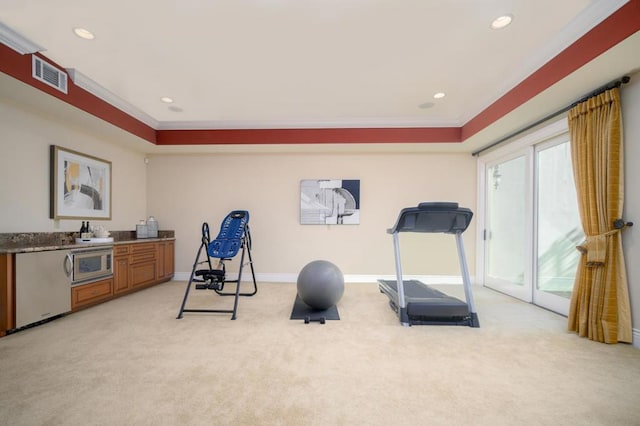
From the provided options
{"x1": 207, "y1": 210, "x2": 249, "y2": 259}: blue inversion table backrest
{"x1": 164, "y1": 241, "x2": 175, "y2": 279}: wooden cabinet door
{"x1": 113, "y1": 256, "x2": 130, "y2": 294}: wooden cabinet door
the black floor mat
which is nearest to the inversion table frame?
{"x1": 207, "y1": 210, "x2": 249, "y2": 259}: blue inversion table backrest

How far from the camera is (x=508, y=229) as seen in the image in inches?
176

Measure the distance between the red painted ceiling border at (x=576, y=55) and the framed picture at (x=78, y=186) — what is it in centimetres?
612

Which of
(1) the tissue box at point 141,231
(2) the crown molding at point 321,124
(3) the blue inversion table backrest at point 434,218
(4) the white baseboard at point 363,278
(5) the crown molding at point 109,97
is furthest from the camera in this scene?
(4) the white baseboard at point 363,278

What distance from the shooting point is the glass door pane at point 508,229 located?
13.4 feet

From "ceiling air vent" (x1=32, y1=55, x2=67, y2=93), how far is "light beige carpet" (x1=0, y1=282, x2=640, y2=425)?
8.93 feet

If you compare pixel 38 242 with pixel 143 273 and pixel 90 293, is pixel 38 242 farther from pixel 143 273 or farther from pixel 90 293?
pixel 143 273

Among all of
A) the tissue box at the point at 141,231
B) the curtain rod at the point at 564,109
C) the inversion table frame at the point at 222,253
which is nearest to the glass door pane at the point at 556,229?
the curtain rod at the point at 564,109

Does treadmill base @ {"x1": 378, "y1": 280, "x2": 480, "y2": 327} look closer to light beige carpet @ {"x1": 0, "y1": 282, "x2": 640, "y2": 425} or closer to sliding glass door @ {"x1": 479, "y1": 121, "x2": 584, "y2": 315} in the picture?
light beige carpet @ {"x1": 0, "y1": 282, "x2": 640, "y2": 425}

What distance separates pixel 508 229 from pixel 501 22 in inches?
128

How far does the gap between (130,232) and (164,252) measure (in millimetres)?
744

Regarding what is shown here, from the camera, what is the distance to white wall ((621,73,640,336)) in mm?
2506

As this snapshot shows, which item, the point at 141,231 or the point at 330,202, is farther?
the point at 330,202

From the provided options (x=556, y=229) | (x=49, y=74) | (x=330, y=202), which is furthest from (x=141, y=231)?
(x=556, y=229)

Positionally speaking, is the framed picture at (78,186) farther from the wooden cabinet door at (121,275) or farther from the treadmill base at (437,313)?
the treadmill base at (437,313)
